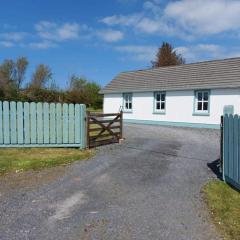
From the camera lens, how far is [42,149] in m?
13.0

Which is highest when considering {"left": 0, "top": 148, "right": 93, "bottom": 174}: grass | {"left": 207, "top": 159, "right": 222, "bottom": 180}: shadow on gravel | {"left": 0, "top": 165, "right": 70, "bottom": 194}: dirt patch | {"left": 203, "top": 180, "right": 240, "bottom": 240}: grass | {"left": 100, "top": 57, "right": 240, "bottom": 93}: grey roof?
{"left": 100, "top": 57, "right": 240, "bottom": 93}: grey roof

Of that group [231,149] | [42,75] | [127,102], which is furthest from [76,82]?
[231,149]

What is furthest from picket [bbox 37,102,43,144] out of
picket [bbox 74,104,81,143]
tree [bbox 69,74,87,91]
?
tree [bbox 69,74,87,91]

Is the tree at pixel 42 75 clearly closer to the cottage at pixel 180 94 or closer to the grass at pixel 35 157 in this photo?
the cottage at pixel 180 94

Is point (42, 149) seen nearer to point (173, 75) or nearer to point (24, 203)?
point (24, 203)

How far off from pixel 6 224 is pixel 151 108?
882 inches

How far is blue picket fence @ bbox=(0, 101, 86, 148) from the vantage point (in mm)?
12961

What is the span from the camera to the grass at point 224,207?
5.49m

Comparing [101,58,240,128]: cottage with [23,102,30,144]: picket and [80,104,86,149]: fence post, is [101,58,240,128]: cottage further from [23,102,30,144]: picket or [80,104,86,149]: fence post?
[23,102,30,144]: picket

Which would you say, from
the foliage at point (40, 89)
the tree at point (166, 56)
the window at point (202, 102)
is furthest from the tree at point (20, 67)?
the window at point (202, 102)

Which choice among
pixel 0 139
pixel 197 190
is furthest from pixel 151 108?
pixel 197 190

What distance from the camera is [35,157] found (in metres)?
11.4

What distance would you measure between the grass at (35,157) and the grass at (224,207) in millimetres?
4641

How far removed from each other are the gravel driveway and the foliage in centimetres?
2078
